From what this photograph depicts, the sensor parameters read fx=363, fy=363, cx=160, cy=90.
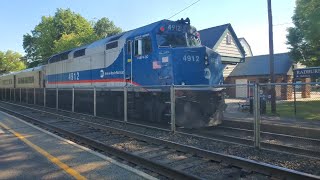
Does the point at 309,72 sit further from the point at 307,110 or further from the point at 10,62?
the point at 10,62

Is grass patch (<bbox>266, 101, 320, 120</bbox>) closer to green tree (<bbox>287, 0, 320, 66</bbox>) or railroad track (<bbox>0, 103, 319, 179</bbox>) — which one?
railroad track (<bbox>0, 103, 319, 179</bbox>)

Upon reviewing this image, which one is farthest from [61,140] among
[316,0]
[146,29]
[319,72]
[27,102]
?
[27,102]

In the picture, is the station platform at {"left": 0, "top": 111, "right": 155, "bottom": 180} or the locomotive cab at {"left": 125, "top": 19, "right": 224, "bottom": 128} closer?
the station platform at {"left": 0, "top": 111, "right": 155, "bottom": 180}

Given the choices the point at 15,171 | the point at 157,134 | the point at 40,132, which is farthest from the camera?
the point at 40,132

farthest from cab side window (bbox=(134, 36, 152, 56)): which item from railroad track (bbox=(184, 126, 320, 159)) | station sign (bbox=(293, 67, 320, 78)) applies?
station sign (bbox=(293, 67, 320, 78))

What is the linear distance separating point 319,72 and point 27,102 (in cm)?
2321

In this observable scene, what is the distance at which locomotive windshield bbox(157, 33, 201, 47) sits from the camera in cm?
1425

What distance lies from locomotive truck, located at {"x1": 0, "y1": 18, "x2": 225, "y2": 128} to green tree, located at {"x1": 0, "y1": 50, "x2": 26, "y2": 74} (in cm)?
10547

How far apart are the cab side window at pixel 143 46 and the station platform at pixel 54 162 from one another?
5.33 metres

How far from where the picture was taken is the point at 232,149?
930cm

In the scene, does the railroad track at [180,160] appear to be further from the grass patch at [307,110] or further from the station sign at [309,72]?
the station sign at [309,72]

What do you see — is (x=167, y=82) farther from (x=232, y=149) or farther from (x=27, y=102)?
(x=27, y=102)

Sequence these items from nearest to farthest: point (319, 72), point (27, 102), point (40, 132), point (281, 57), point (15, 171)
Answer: point (15, 171) → point (40, 132) → point (319, 72) → point (27, 102) → point (281, 57)

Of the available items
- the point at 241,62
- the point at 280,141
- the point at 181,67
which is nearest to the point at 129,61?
the point at 181,67
